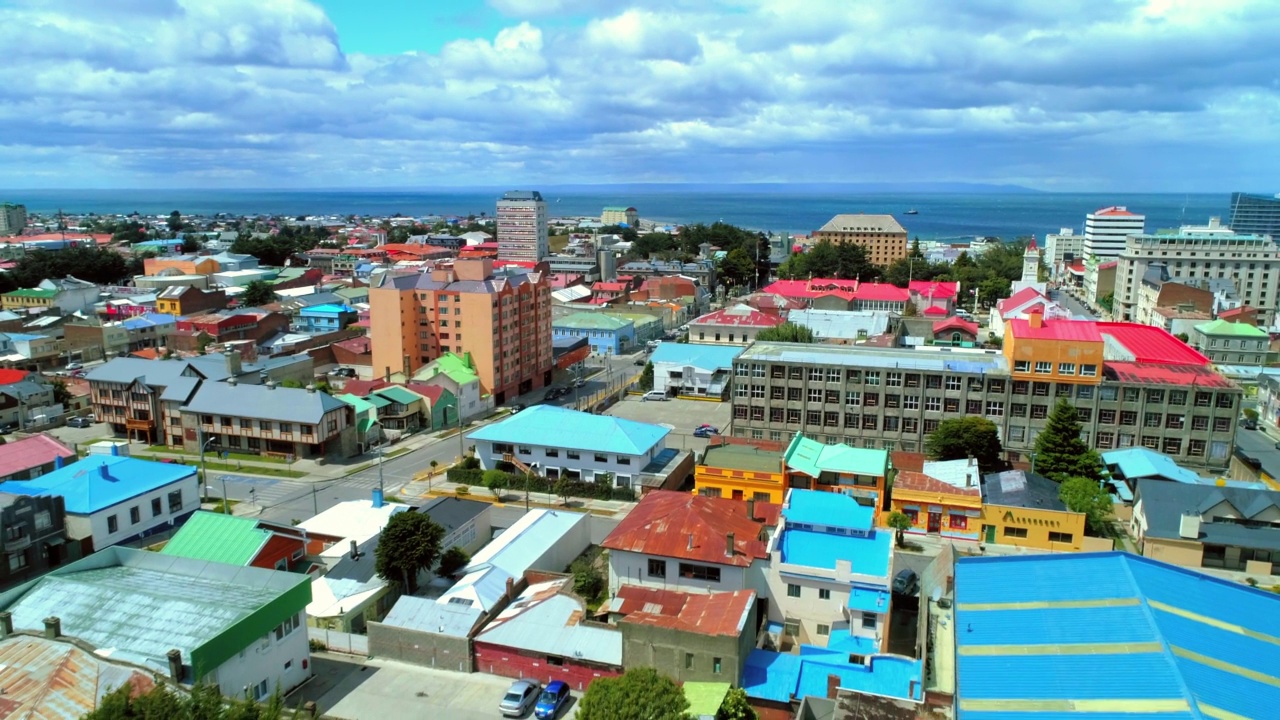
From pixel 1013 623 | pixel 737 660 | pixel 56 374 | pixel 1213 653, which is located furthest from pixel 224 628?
pixel 56 374

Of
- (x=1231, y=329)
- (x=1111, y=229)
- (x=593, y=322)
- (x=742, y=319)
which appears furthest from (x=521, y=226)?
(x=1231, y=329)

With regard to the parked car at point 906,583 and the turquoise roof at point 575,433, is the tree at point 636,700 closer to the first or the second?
the parked car at point 906,583

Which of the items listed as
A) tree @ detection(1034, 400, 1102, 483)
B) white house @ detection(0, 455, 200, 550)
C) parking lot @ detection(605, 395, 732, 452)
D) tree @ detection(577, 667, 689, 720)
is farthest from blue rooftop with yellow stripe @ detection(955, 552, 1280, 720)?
white house @ detection(0, 455, 200, 550)

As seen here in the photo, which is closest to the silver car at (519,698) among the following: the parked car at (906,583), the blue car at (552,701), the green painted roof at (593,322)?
the blue car at (552,701)

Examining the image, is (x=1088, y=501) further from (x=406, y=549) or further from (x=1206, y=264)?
(x=1206, y=264)

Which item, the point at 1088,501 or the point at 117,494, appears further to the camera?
the point at 1088,501

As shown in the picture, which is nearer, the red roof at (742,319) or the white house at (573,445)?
the white house at (573,445)

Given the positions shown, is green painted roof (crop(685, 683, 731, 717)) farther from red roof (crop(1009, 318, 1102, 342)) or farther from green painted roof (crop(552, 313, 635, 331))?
green painted roof (crop(552, 313, 635, 331))

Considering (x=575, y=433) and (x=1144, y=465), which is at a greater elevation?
(x=575, y=433)
